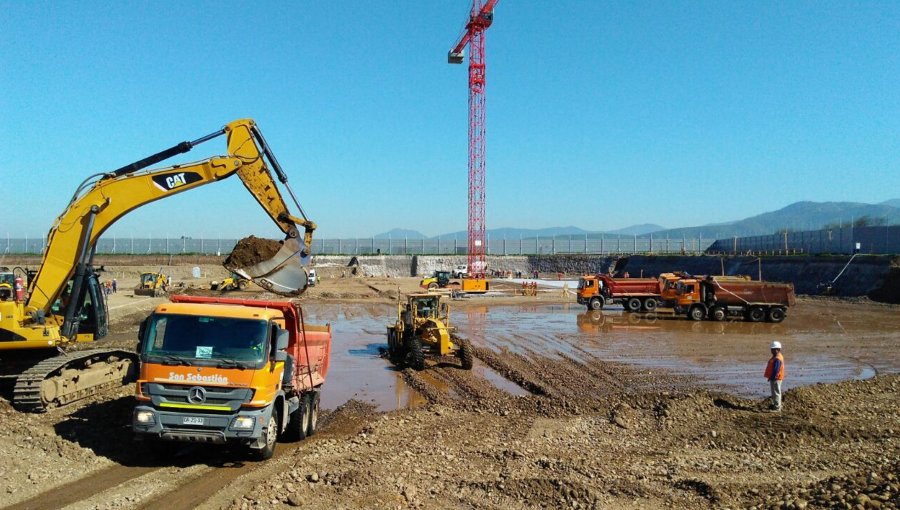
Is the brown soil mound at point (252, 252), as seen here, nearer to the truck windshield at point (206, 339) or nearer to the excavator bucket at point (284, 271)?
the excavator bucket at point (284, 271)

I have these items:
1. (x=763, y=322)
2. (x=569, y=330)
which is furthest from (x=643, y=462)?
(x=763, y=322)

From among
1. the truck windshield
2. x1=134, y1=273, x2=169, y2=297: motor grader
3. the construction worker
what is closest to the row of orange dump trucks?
the construction worker

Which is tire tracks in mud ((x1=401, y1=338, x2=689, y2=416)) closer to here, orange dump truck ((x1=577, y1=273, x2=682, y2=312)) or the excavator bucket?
the excavator bucket

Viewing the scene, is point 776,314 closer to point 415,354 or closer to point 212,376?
point 415,354

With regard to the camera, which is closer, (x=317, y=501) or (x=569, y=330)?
(x=317, y=501)

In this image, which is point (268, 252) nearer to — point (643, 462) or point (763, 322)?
point (643, 462)

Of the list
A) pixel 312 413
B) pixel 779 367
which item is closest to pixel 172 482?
pixel 312 413

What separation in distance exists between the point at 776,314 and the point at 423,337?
22.8m

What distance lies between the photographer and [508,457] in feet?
31.9

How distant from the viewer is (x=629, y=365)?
2058 cm

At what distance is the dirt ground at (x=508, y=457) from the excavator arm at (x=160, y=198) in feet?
8.18

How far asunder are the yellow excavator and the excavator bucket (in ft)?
0.06

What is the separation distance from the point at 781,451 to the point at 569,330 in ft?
64.8

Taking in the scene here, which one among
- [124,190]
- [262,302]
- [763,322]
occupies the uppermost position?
[124,190]
